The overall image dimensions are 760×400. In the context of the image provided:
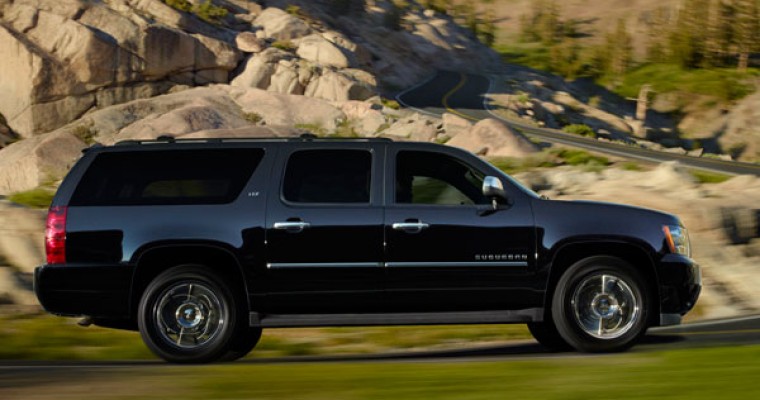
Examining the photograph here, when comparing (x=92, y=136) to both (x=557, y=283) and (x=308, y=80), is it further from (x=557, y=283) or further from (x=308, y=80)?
(x=557, y=283)

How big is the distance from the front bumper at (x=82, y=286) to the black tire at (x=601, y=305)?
11.7ft

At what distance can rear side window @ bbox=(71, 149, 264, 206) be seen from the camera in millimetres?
9156

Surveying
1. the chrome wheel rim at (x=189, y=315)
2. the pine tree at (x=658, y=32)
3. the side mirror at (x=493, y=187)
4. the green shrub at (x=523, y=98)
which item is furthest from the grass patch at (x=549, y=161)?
the pine tree at (x=658, y=32)

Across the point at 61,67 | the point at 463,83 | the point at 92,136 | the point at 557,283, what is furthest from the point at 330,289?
the point at 463,83

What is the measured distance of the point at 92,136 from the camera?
1983 inches

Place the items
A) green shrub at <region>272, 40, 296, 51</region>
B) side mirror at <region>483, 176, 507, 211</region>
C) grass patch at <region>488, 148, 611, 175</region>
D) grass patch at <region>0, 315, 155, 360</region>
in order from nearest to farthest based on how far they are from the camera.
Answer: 1. side mirror at <region>483, 176, 507, 211</region>
2. grass patch at <region>0, 315, 155, 360</region>
3. grass patch at <region>488, 148, 611, 175</region>
4. green shrub at <region>272, 40, 296, 51</region>

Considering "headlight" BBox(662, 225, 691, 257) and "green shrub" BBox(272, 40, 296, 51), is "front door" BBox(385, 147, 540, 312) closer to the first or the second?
"headlight" BBox(662, 225, 691, 257)

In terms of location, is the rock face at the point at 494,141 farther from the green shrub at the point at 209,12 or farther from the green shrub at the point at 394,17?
the green shrub at the point at 394,17

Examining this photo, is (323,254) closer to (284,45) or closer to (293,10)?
(284,45)

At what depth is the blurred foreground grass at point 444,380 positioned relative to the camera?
636 centimetres

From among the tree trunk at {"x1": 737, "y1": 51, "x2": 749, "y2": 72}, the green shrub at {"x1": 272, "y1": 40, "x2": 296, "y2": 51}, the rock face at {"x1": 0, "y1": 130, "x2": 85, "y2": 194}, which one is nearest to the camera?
the rock face at {"x1": 0, "y1": 130, "x2": 85, "y2": 194}

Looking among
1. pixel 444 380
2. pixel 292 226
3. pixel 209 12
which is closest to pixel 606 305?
pixel 292 226

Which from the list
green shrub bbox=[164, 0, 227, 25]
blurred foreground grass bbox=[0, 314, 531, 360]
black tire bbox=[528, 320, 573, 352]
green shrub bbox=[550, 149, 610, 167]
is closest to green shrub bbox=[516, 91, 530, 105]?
green shrub bbox=[164, 0, 227, 25]

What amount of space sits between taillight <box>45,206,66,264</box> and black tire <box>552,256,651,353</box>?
4.04 m
